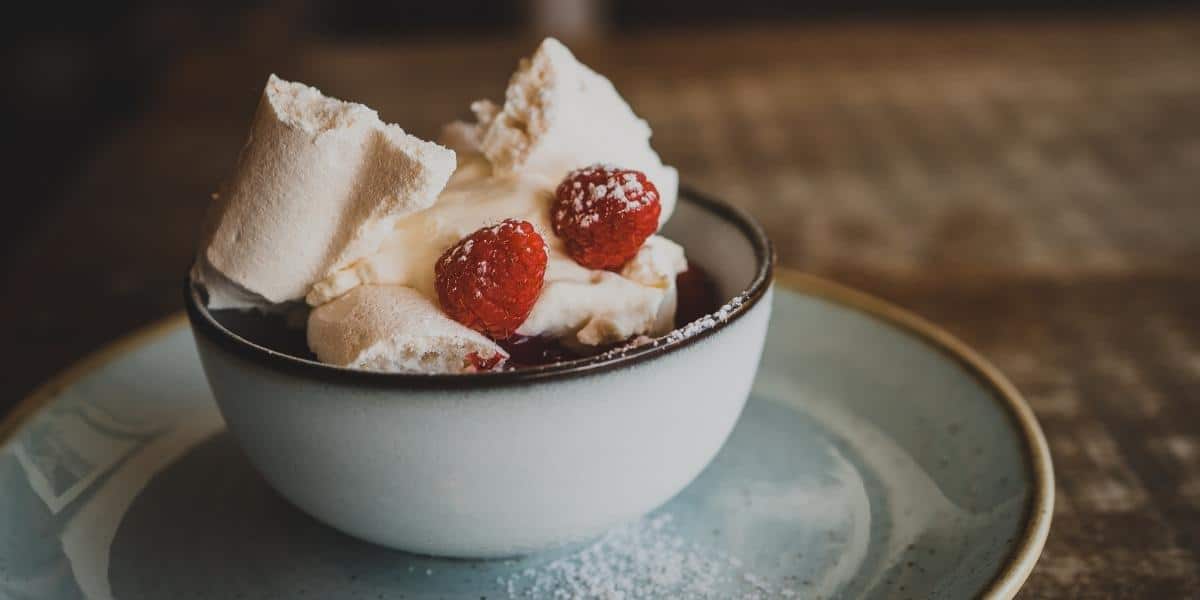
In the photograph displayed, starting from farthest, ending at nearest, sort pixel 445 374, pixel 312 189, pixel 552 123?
pixel 552 123
pixel 312 189
pixel 445 374

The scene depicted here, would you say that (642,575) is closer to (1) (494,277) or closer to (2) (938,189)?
(1) (494,277)

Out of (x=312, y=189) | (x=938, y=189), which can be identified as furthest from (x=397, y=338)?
(x=938, y=189)

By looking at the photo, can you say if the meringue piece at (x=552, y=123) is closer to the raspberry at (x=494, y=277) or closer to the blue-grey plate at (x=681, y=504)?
the raspberry at (x=494, y=277)

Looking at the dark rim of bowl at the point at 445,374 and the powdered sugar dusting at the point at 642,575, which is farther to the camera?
the powdered sugar dusting at the point at 642,575

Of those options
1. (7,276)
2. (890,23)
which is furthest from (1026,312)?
(890,23)

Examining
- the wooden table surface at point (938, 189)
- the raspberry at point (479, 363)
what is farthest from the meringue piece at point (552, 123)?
the raspberry at point (479, 363)

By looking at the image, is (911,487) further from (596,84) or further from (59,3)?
(59,3)

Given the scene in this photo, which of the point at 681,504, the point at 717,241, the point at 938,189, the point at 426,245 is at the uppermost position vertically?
the point at 426,245
